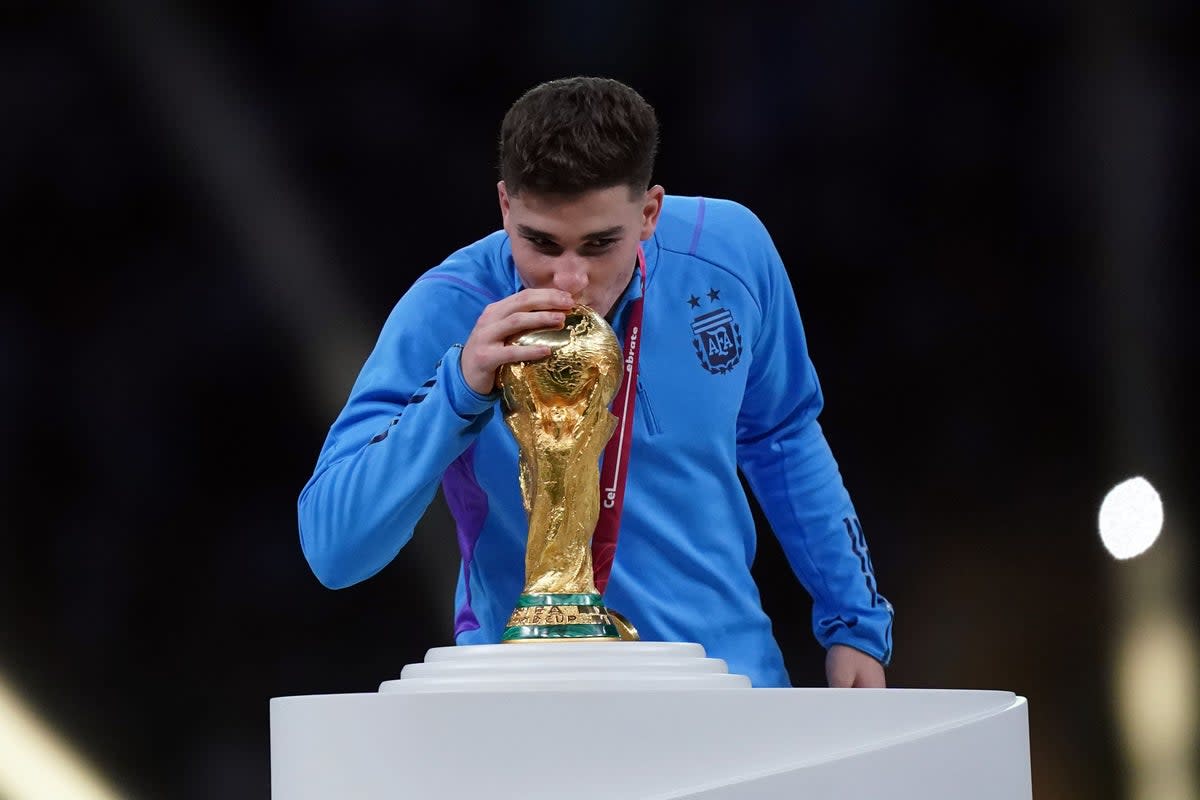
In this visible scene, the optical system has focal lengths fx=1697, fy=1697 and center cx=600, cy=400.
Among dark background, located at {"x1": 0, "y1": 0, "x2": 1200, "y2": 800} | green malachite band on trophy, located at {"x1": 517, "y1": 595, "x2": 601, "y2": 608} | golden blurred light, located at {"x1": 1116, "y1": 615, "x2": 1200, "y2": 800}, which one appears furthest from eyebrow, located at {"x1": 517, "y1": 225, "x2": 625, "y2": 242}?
golden blurred light, located at {"x1": 1116, "y1": 615, "x2": 1200, "y2": 800}

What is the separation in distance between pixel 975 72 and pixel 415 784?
213 cm

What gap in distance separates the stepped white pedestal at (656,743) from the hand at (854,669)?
1.68 ft

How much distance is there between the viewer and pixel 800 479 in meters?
1.98

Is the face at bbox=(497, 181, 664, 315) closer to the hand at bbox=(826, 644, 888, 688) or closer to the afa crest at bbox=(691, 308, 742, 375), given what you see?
the afa crest at bbox=(691, 308, 742, 375)

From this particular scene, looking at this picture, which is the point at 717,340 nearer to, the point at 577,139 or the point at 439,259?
the point at 577,139

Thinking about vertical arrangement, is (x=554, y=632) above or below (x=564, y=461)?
below

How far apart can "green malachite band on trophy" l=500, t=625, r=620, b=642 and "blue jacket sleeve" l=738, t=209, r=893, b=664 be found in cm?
50

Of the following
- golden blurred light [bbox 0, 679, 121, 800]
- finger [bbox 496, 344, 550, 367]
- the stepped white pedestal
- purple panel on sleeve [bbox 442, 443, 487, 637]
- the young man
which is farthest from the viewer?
golden blurred light [bbox 0, 679, 121, 800]

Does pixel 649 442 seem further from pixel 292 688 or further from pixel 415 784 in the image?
pixel 292 688

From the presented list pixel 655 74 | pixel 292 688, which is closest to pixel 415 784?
pixel 292 688

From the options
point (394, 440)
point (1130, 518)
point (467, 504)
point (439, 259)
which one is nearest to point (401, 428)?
point (394, 440)

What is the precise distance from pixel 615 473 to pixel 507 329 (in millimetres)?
286

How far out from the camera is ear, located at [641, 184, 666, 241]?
5.79 feet

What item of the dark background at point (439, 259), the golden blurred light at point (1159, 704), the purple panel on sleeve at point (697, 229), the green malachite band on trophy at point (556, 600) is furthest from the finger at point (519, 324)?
the golden blurred light at point (1159, 704)
